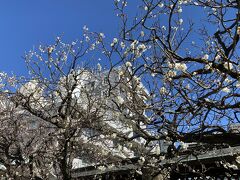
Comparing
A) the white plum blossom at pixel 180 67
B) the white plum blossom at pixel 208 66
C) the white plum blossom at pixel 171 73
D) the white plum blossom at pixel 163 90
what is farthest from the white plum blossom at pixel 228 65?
the white plum blossom at pixel 163 90

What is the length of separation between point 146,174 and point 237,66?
3291 mm

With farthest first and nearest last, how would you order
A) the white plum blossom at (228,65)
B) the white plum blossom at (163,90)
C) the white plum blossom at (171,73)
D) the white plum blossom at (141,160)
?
the white plum blossom at (141,160) → the white plum blossom at (163,90) → the white plum blossom at (171,73) → the white plum blossom at (228,65)

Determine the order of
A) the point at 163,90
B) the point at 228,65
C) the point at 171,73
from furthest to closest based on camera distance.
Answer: the point at 163,90
the point at 171,73
the point at 228,65

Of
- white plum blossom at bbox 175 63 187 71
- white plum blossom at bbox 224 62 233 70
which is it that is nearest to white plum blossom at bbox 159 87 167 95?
white plum blossom at bbox 175 63 187 71

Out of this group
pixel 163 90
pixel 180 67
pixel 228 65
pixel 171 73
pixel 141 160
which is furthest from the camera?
pixel 141 160

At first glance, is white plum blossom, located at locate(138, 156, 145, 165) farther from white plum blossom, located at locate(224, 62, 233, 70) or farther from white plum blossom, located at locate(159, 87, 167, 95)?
white plum blossom, located at locate(224, 62, 233, 70)

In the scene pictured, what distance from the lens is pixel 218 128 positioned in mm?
4254

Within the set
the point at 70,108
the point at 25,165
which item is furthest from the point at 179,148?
the point at 25,165

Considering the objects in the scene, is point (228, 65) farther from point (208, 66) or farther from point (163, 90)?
point (163, 90)

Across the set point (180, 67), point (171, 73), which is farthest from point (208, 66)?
point (171, 73)

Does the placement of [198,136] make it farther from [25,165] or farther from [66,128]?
[25,165]

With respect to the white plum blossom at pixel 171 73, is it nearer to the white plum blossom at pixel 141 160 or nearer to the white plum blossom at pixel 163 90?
the white plum blossom at pixel 163 90

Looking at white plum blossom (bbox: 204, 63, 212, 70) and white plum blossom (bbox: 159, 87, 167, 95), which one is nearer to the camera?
white plum blossom (bbox: 204, 63, 212, 70)

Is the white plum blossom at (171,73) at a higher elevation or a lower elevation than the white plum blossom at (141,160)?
higher
